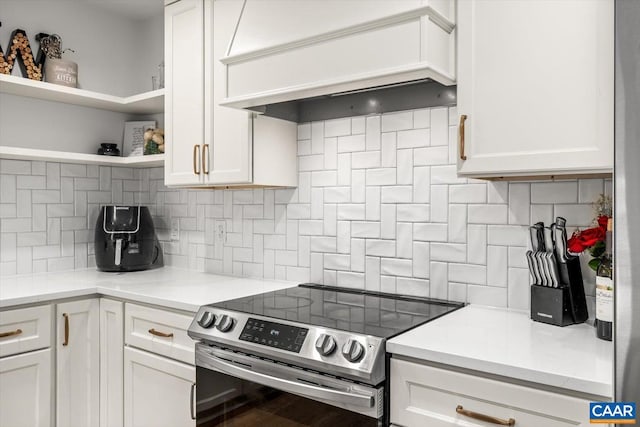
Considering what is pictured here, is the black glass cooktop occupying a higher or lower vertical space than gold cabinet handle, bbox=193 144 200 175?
lower

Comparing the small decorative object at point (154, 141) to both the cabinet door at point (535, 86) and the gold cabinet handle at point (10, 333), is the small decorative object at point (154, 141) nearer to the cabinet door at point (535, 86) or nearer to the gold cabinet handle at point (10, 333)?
the gold cabinet handle at point (10, 333)

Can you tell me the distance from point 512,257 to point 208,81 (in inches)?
62.1

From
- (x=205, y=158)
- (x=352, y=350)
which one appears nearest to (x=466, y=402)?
(x=352, y=350)

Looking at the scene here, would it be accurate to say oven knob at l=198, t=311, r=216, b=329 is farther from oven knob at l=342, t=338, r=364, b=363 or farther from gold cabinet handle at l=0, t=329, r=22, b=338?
gold cabinet handle at l=0, t=329, r=22, b=338

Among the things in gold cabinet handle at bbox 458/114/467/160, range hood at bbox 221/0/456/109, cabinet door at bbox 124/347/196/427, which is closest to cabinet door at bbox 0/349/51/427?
cabinet door at bbox 124/347/196/427

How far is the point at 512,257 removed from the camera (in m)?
1.83

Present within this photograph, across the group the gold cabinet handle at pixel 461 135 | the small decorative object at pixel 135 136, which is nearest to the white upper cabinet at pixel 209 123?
the small decorative object at pixel 135 136

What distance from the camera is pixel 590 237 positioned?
1.47 metres

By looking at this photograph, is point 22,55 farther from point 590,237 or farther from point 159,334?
point 590,237

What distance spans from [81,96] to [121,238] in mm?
823

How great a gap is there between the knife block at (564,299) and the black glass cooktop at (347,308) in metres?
0.34

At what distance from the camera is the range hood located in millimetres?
1570

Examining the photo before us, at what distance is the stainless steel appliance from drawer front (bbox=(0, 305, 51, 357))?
2.23 metres

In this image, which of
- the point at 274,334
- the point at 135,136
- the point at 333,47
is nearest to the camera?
the point at 274,334
